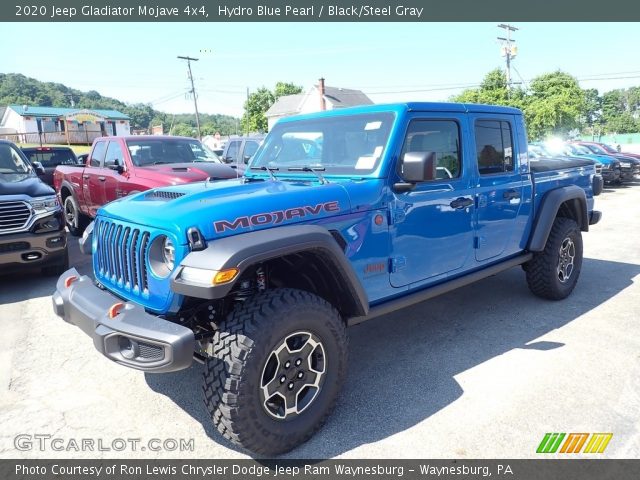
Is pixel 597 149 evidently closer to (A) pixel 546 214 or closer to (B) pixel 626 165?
(B) pixel 626 165

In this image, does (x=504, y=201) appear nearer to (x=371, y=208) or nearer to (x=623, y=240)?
(x=371, y=208)

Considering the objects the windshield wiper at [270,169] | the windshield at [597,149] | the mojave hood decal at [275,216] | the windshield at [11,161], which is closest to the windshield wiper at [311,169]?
the windshield wiper at [270,169]

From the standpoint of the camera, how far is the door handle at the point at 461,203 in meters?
3.62

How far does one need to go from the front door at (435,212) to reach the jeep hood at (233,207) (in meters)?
0.58

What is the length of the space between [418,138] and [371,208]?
2.54 feet

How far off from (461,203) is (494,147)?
0.84 meters

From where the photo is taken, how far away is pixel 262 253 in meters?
2.40

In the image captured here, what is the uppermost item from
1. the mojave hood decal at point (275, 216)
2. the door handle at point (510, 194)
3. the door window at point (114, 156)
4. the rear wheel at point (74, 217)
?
the door window at point (114, 156)

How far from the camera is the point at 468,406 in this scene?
3.04 m

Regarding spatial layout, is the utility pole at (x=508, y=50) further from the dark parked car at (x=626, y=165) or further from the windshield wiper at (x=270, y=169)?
the windshield wiper at (x=270, y=169)

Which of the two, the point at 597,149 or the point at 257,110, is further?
the point at 257,110

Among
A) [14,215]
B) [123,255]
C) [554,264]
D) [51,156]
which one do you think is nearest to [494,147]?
[554,264]
